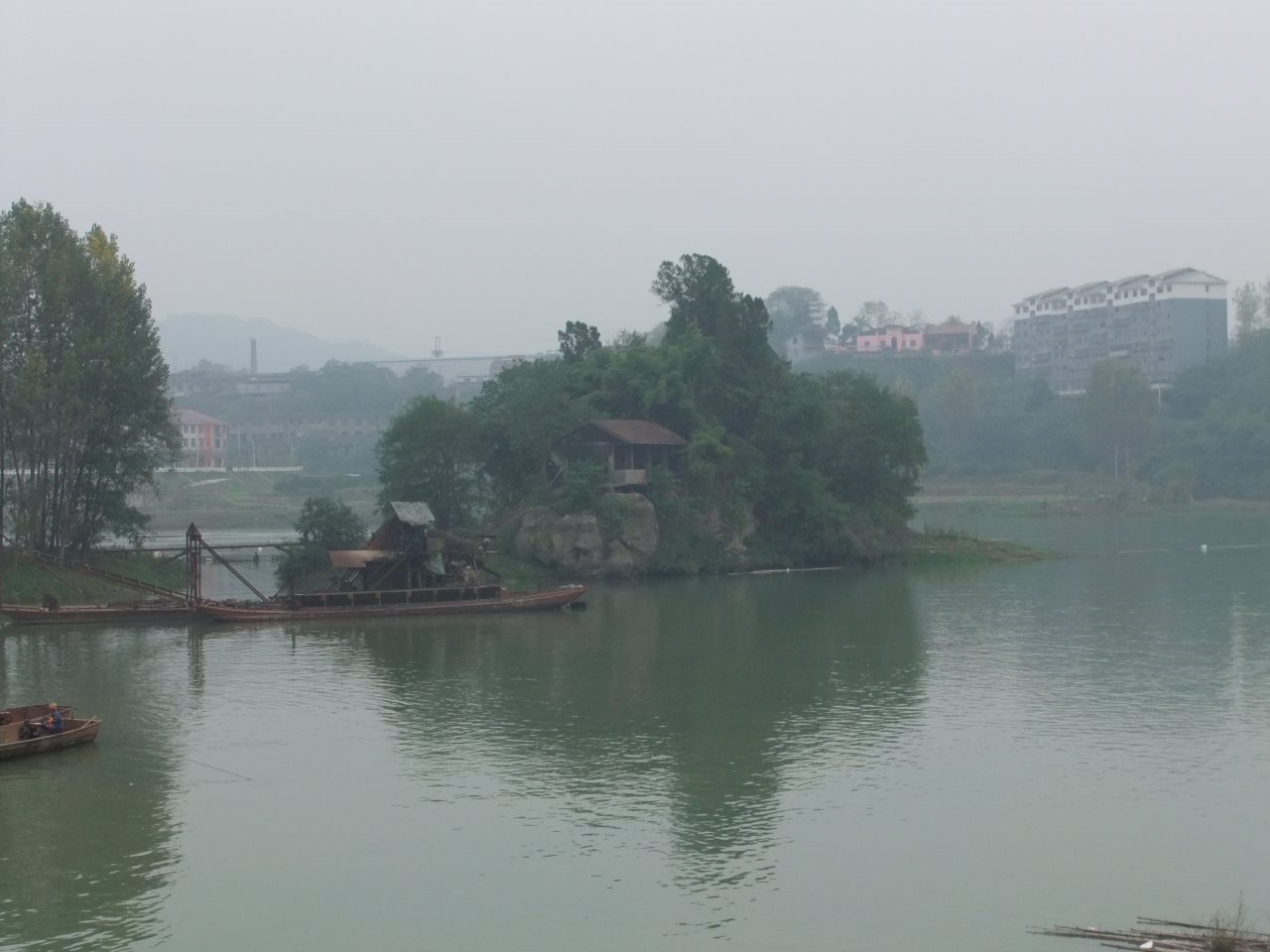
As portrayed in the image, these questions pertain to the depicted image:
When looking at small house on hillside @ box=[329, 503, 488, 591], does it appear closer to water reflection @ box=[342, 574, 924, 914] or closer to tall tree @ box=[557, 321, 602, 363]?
water reflection @ box=[342, 574, 924, 914]

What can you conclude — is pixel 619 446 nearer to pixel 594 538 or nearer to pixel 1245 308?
pixel 594 538

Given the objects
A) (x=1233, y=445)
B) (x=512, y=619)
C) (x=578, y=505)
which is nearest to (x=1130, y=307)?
(x=1233, y=445)

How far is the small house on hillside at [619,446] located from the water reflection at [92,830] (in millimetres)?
24336

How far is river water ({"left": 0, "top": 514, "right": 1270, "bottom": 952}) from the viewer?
15.8 meters

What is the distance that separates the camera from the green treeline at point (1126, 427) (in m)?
91.1

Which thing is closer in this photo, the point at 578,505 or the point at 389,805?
the point at 389,805

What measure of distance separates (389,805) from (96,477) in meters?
25.8

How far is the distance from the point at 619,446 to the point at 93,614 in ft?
67.7

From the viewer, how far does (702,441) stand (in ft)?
172

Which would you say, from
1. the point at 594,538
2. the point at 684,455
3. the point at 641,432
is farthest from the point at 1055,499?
the point at 594,538

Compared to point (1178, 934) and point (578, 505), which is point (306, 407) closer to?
point (578, 505)

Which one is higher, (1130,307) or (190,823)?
(1130,307)

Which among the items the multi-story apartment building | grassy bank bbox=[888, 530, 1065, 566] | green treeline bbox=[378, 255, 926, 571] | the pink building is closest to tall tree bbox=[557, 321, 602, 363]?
green treeline bbox=[378, 255, 926, 571]

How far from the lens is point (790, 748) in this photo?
22.9 meters
